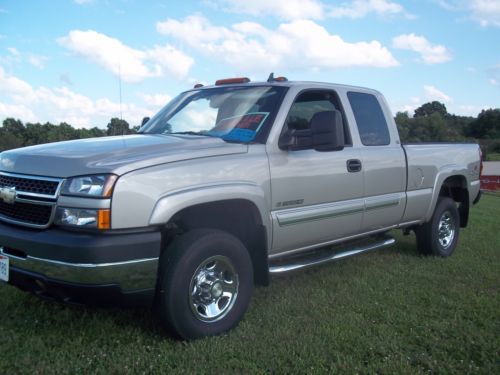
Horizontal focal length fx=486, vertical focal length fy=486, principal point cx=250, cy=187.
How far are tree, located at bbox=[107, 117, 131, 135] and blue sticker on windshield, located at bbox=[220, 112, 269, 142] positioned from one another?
4.97 feet

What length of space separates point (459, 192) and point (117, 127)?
14.9 ft

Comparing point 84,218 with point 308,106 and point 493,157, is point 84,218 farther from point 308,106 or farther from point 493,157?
point 493,157

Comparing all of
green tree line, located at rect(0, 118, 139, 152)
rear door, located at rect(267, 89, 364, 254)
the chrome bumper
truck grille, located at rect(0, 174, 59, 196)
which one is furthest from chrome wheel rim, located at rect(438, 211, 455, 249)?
green tree line, located at rect(0, 118, 139, 152)

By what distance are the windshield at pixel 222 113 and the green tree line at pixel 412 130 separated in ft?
2.06

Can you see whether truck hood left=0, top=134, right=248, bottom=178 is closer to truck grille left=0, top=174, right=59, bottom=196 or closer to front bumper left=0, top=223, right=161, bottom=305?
truck grille left=0, top=174, right=59, bottom=196

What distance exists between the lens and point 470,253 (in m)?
6.42

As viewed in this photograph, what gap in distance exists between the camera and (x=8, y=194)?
3285mm

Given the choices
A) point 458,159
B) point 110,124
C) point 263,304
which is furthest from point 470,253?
point 110,124

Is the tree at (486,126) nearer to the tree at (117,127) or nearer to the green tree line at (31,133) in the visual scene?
the green tree line at (31,133)

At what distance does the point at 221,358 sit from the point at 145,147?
1527 mm

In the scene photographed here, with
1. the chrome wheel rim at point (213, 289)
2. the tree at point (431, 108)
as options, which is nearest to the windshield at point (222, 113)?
the chrome wheel rim at point (213, 289)

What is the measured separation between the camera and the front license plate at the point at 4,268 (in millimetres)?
3217

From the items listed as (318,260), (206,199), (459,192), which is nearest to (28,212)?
(206,199)

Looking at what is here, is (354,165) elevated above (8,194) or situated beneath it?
elevated above
